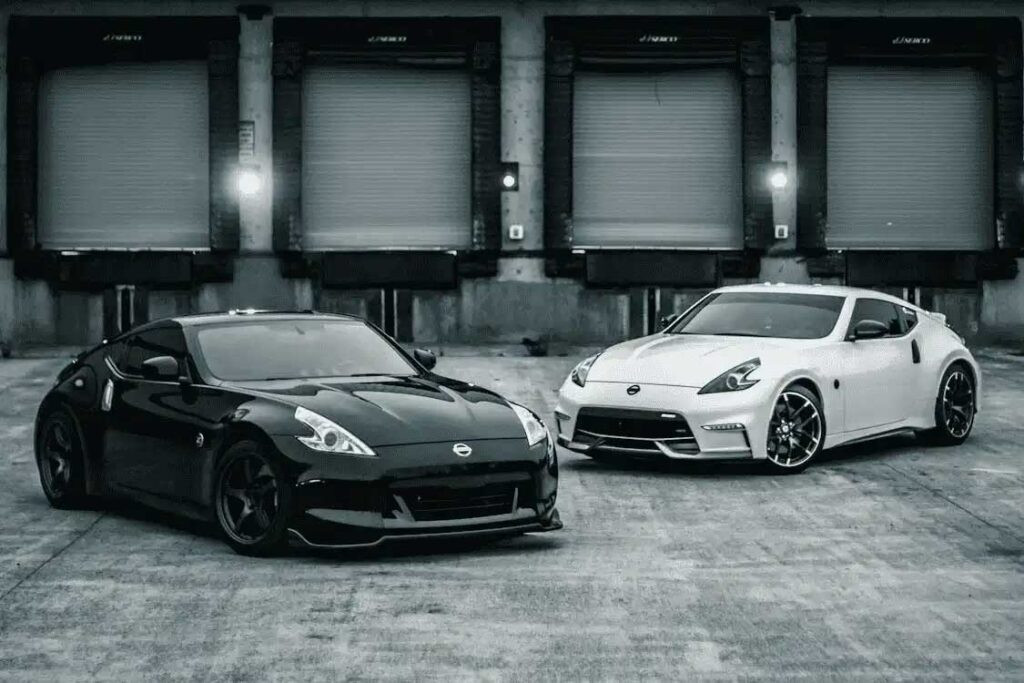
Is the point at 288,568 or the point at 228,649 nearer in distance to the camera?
the point at 228,649

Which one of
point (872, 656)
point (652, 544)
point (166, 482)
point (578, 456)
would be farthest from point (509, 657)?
point (578, 456)

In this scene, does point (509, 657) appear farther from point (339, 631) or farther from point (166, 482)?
point (166, 482)

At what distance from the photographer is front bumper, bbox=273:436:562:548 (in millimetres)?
8695

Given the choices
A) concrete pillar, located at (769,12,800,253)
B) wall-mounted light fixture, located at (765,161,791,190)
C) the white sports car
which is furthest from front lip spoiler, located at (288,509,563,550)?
concrete pillar, located at (769,12,800,253)

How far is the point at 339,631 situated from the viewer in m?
7.13

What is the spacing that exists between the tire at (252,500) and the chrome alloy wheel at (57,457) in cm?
195

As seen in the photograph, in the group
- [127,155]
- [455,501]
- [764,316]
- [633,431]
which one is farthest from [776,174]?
[455,501]

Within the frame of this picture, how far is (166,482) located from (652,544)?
266 cm

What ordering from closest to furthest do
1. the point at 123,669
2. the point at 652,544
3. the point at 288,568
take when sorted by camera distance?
the point at 123,669
the point at 288,568
the point at 652,544

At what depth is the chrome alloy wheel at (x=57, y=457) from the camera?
35.4 ft

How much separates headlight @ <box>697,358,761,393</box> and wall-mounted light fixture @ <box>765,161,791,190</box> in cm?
1413

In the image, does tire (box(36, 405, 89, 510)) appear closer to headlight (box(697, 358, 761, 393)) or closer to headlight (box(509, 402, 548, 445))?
headlight (box(509, 402, 548, 445))

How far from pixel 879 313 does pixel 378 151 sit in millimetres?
13412

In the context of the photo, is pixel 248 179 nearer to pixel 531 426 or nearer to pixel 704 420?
pixel 704 420
